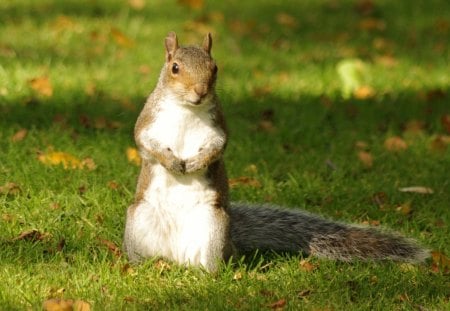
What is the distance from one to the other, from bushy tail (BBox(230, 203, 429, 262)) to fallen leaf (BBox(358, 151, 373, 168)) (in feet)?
3.94

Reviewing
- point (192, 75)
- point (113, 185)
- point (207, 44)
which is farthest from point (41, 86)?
point (192, 75)

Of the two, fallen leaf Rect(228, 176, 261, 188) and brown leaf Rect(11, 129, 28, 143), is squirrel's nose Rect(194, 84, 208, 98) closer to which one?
fallen leaf Rect(228, 176, 261, 188)

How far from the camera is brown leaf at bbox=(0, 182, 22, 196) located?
4.23 meters

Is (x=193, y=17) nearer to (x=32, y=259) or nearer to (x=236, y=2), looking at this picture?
(x=236, y=2)

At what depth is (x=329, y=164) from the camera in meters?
4.97

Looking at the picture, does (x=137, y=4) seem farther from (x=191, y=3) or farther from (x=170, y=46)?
(x=170, y=46)

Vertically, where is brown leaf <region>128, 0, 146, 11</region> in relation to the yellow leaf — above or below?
above

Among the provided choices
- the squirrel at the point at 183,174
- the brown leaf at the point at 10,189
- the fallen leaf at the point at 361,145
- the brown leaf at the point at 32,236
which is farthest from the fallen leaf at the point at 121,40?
the squirrel at the point at 183,174

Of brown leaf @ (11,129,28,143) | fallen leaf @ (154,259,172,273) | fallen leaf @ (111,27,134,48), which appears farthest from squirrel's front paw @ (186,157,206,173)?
fallen leaf @ (111,27,134,48)

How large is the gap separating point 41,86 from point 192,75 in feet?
8.33

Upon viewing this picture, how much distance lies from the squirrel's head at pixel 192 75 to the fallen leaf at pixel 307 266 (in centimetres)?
73

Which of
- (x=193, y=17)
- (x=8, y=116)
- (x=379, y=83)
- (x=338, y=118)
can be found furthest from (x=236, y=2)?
(x=8, y=116)

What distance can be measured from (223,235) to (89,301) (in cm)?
56

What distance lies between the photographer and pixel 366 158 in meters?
5.08
